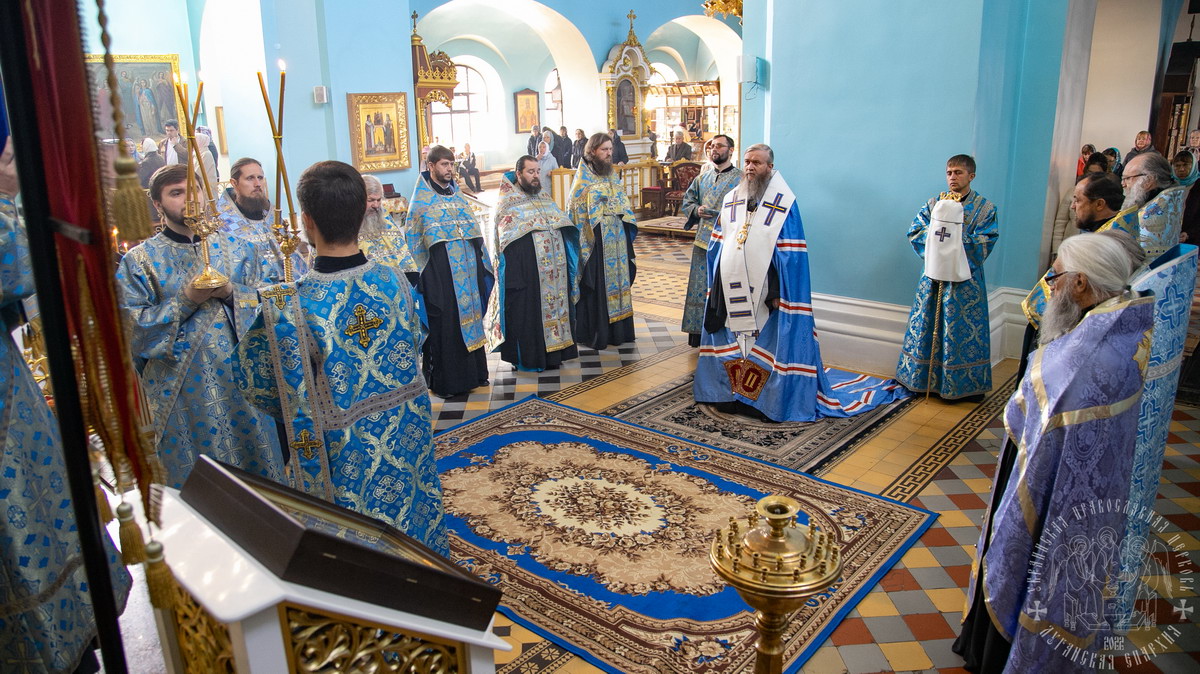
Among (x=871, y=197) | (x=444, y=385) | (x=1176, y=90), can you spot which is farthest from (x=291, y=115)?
(x=1176, y=90)

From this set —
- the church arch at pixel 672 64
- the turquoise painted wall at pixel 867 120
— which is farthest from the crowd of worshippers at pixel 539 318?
the church arch at pixel 672 64

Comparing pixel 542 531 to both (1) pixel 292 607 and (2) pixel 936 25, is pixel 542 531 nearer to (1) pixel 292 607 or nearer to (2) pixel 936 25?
(1) pixel 292 607

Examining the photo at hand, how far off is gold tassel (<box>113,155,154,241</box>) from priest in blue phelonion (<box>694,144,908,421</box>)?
15.1 feet

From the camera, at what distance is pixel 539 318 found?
6.78 meters

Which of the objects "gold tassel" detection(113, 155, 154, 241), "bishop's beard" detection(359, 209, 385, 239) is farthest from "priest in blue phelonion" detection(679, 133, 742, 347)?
"gold tassel" detection(113, 155, 154, 241)

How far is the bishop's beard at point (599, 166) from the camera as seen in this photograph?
716 centimetres

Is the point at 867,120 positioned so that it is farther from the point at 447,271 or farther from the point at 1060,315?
the point at 1060,315

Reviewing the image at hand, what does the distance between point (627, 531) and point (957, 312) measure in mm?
3002

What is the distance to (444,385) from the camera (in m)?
6.25

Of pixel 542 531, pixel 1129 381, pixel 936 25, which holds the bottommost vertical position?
pixel 542 531

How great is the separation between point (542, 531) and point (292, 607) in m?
2.93

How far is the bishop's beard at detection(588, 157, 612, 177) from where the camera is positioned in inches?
282

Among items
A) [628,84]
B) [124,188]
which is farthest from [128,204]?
[628,84]

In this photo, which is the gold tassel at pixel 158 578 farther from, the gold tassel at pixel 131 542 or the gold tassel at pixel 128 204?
the gold tassel at pixel 128 204
